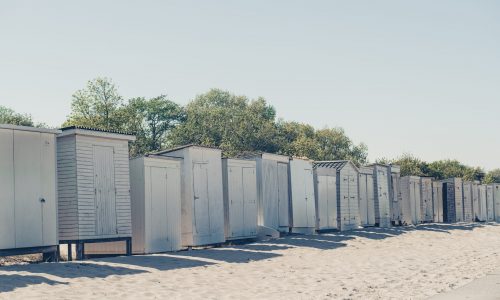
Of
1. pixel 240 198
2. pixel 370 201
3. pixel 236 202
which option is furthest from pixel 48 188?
pixel 370 201

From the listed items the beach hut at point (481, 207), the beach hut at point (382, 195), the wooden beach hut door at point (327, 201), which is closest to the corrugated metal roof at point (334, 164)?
the wooden beach hut door at point (327, 201)

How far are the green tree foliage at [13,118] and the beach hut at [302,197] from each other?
39.6 meters

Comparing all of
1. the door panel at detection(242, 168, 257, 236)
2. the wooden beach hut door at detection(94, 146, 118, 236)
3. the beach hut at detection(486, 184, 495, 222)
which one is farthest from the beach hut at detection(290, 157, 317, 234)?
the beach hut at detection(486, 184, 495, 222)

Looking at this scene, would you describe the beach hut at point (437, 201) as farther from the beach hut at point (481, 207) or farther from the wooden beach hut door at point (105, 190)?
the wooden beach hut door at point (105, 190)

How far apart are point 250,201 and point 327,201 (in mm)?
7687

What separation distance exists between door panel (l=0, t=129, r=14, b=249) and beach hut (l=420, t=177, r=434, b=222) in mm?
32624

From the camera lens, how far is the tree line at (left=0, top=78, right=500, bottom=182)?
2394 inches

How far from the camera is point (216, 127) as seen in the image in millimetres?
80125

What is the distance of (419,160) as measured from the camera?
255ft

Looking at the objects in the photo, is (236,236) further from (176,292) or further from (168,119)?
(168,119)

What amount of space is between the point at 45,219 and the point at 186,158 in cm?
609

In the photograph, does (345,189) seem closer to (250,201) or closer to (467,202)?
(250,201)

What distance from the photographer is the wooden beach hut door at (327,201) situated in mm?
31453

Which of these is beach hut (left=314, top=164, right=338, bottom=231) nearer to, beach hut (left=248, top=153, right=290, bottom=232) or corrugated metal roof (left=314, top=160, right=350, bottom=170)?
corrugated metal roof (left=314, top=160, right=350, bottom=170)
